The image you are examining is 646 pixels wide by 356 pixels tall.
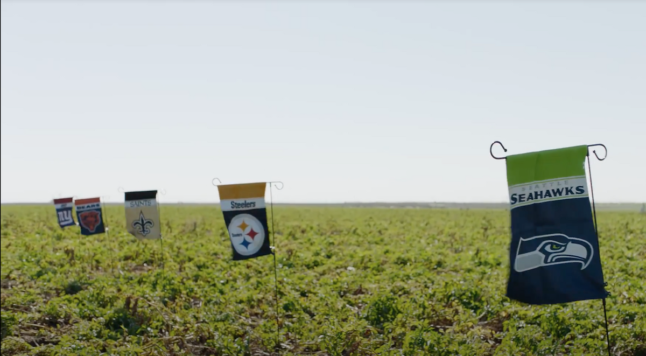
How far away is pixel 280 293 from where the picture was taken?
1281 centimetres

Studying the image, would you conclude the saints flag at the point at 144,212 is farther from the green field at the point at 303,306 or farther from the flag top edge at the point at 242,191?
the flag top edge at the point at 242,191

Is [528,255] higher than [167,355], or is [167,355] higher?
[528,255]

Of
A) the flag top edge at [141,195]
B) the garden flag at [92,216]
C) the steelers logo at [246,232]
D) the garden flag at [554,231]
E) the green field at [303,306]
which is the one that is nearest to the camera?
the garden flag at [554,231]

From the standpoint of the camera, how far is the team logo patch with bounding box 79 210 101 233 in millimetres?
19031

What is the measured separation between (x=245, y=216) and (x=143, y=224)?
18.8 ft

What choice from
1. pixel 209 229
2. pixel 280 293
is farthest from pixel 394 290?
pixel 209 229

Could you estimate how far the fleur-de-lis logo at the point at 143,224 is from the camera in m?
15.2

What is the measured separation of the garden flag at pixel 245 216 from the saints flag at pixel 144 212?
532 cm

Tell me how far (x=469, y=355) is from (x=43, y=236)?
20.9 m

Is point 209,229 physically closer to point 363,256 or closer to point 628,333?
point 363,256

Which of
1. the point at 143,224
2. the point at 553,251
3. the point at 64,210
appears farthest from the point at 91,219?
the point at 553,251

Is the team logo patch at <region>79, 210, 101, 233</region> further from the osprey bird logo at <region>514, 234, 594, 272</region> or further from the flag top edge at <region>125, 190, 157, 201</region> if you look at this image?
the osprey bird logo at <region>514, 234, 594, 272</region>

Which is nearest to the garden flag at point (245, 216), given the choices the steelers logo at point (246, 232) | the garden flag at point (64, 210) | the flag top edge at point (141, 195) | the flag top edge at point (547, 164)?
the steelers logo at point (246, 232)

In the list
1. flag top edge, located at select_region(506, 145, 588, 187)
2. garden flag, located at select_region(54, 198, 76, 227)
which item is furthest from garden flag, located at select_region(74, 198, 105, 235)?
flag top edge, located at select_region(506, 145, 588, 187)
